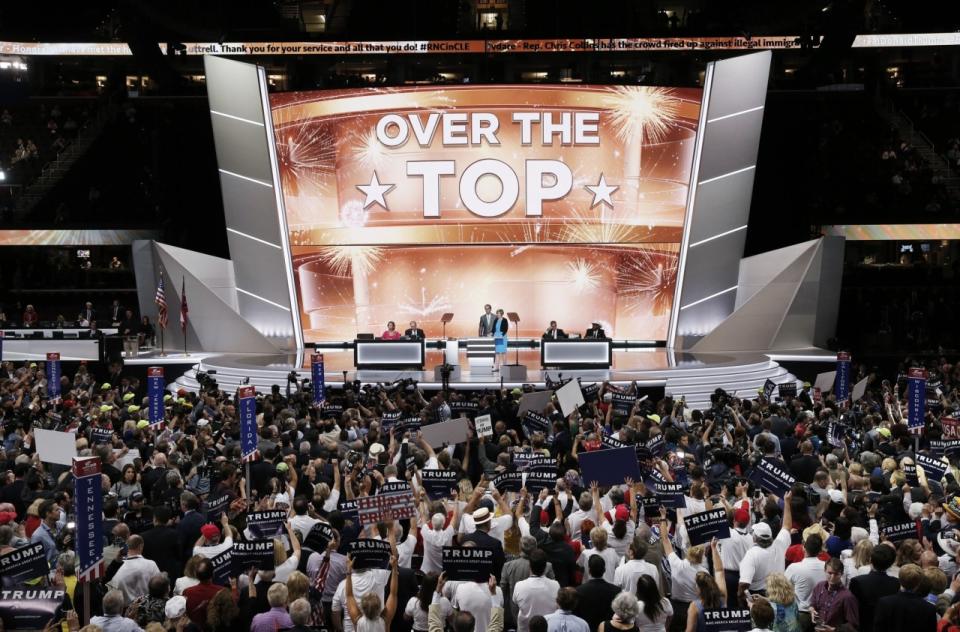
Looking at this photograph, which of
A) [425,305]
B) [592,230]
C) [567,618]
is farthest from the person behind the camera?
[425,305]

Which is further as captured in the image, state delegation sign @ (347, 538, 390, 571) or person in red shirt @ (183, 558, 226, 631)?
state delegation sign @ (347, 538, 390, 571)

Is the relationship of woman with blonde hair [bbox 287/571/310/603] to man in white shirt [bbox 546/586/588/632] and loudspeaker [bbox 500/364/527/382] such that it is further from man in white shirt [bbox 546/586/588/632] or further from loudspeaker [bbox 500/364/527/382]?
loudspeaker [bbox 500/364/527/382]

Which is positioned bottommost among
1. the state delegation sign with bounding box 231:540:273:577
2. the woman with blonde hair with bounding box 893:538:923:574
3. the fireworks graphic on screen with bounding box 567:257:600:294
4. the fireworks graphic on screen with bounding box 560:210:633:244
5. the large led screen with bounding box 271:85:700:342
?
the state delegation sign with bounding box 231:540:273:577

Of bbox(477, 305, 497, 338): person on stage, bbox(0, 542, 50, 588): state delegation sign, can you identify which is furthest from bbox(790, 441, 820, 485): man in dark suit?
bbox(477, 305, 497, 338): person on stage

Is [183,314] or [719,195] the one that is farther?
[719,195]

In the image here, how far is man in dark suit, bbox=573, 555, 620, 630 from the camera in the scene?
7762 mm

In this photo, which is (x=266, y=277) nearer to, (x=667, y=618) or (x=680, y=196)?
(x=680, y=196)

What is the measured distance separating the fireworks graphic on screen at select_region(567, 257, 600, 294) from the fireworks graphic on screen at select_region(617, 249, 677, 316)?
72 cm

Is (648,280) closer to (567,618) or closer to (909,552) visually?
(909,552)

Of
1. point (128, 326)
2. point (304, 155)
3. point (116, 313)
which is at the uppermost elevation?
point (304, 155)

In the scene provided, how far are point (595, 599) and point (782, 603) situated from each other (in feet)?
4.48

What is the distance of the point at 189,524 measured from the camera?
381 inches

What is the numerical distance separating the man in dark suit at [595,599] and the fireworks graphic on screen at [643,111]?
23139 millimetres

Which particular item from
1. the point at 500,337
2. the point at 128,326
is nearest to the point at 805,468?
the point at 500,337
